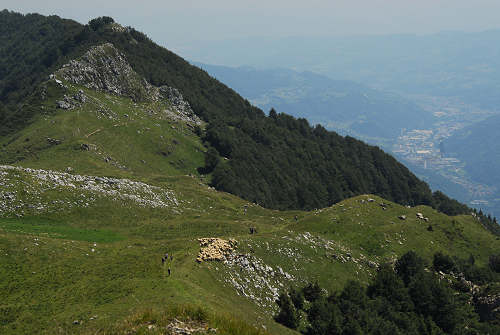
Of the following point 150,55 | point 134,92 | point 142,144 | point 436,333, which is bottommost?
point 436,333

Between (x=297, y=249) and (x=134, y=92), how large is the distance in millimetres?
112684

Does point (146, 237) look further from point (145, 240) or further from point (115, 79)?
point (115, 79)

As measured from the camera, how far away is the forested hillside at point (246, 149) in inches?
5002

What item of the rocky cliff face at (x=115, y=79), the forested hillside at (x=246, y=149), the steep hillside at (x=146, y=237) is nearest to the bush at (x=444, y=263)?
the steep hillside at (x=146, y=237)

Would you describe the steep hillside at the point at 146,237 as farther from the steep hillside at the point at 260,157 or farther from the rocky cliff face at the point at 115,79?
the steep hillside at the point at 260,157

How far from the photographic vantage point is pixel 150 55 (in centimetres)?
18912

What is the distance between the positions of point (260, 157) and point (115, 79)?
65.1m

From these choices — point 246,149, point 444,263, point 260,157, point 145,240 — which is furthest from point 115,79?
point 444,263

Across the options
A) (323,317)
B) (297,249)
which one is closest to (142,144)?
(297,249)

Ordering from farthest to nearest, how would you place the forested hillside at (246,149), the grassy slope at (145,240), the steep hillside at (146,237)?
the forested hillside at (246,149)
the grassy slope at (145,240)
the steep hillside at (146,237)

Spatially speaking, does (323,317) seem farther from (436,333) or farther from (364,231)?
(364,231)

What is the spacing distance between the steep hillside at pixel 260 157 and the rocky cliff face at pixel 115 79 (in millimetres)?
7789

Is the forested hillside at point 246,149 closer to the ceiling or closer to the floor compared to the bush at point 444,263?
closer to the ceiling

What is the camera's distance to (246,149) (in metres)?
145
